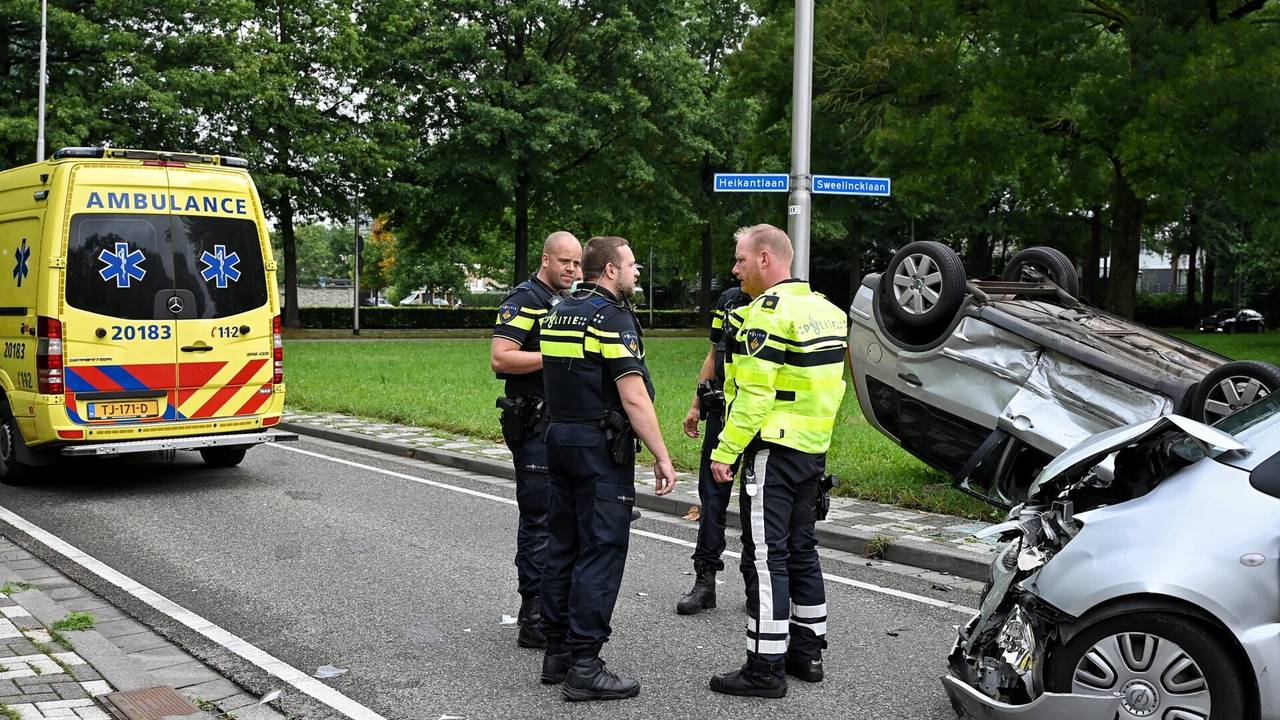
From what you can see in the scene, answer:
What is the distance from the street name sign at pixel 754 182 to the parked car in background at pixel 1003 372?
2.24 m

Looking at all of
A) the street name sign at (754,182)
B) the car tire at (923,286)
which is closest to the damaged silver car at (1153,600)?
the car tire at (923,286)

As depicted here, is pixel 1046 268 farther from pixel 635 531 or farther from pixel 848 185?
pixel 635 531

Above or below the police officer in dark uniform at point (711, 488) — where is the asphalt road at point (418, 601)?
below

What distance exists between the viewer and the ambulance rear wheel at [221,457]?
10.6m

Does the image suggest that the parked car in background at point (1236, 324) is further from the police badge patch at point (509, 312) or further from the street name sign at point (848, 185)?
the police badge patch at point (509, 312)

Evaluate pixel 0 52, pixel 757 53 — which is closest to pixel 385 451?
pixel 757 53

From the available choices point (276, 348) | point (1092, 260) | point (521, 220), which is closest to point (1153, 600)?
point (276, 348)

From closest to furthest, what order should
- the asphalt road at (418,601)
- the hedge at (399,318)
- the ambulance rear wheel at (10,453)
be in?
the asphalt road at (418,601) → the ambulance rear wheel at (10,453) → the hedge at (399,318)

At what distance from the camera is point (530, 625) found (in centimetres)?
536

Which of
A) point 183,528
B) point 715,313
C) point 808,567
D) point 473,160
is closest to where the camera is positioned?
point 808,567

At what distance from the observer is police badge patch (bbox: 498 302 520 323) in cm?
555

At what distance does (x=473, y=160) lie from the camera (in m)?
33.2

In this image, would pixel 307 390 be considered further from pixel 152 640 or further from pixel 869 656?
pixel 869 656

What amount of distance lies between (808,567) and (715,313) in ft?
5.86
